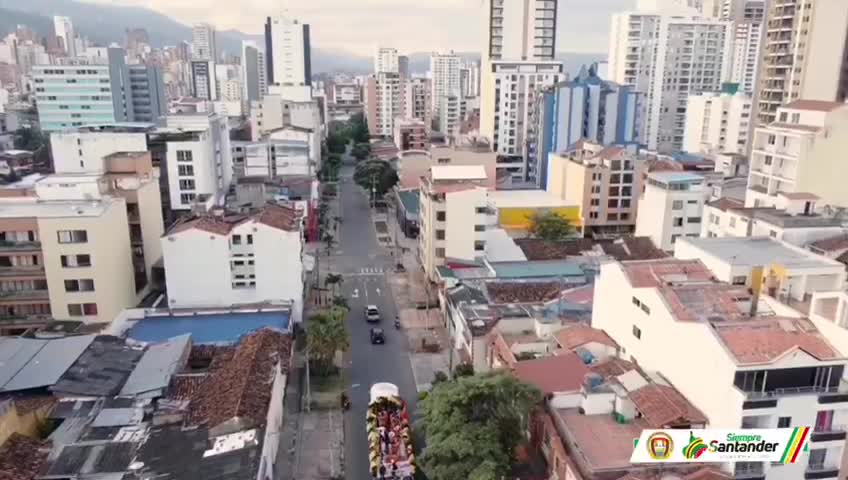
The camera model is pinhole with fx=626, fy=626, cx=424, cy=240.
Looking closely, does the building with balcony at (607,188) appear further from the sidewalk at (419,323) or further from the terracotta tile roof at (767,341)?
the terracotta tile roof at (767,341)

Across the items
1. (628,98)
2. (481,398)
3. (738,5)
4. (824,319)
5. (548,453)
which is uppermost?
(738,5)

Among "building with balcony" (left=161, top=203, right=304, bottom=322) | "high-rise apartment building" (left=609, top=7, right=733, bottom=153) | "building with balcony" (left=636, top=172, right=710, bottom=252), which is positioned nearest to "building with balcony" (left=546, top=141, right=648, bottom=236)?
"building with balcony" (left=636, top=172, right=710, bottom=252)

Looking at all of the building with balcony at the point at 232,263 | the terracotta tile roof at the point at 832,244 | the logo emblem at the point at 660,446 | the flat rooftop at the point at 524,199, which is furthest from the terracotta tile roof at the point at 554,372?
the flat rooftop at the point at 524,199

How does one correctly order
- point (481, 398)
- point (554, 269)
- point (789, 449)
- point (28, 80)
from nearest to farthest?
point (789, 449) < point (481, 398) < point (554, 269) < point (28, 80)

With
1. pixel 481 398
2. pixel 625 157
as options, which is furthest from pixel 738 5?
pixel 481 398

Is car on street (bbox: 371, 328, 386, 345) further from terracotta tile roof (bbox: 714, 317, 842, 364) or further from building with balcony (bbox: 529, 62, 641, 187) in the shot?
building with balcony (bbox: 529, 62, 641, 187)

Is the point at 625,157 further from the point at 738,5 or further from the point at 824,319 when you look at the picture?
the point at 738,5
